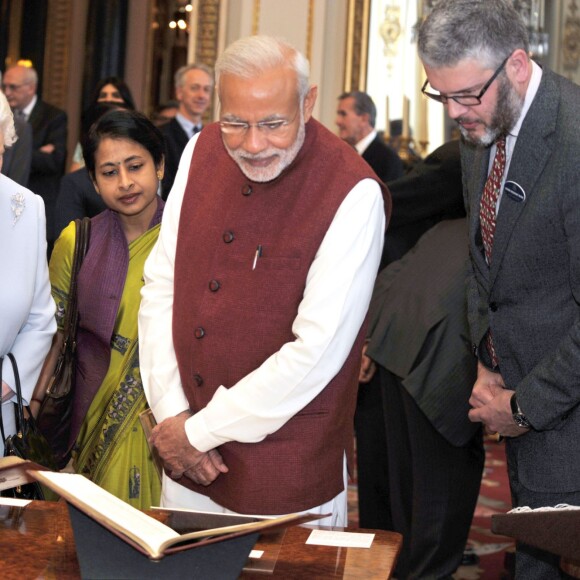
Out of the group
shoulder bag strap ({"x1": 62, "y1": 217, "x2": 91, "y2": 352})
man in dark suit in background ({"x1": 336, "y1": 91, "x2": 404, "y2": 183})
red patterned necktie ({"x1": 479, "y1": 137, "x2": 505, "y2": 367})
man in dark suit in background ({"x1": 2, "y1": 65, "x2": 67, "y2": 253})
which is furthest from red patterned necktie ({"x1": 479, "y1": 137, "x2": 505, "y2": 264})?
man in dark suit in background ({"x1": 2, "y1": 65, "x2": 67, "y2": 253})

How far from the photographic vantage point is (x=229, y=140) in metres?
2.48

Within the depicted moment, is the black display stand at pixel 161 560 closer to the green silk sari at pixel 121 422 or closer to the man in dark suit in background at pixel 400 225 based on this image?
the green silk sari at pixel 121 422

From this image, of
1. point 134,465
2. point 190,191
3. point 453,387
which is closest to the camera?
point 190,191

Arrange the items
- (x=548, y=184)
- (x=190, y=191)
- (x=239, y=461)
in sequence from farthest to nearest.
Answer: (x=190, y=191)
(x=239, y=461)
(x=548, y=184)

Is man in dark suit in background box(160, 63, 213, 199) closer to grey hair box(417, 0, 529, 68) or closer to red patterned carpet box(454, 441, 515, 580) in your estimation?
red patterned carpet box(454, 441, 515, 580)

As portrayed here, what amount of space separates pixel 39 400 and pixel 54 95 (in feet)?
24.4

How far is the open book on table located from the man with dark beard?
837mm

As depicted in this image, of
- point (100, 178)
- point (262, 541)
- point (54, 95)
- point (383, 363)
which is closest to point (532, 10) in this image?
point (54, 95)

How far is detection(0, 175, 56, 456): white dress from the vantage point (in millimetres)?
2787

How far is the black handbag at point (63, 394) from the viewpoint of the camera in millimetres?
3111

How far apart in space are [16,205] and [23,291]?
0.23 m

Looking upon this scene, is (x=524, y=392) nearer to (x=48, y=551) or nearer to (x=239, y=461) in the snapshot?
(x=239, y=461)

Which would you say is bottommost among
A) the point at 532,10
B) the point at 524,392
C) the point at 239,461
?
the point at 239,461

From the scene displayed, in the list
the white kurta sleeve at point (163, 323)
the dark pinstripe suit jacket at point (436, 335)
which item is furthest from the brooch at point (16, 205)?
the dark pinstripe suit jacket at point (436, 335)
